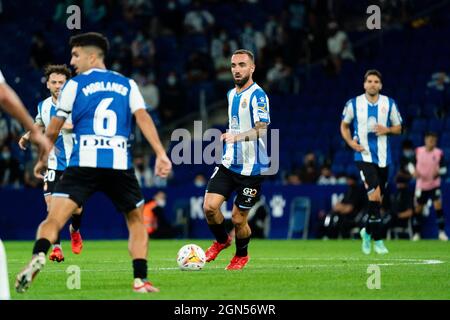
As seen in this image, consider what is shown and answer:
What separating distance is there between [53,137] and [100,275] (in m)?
2.71

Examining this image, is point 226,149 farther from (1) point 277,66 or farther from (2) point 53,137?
(1) point 277,66

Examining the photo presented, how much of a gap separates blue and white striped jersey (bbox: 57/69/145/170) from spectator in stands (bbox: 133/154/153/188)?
1603 centimetres

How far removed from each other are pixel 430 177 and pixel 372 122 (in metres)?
5.75

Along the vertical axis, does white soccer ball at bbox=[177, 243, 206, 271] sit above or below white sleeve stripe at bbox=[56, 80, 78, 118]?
below

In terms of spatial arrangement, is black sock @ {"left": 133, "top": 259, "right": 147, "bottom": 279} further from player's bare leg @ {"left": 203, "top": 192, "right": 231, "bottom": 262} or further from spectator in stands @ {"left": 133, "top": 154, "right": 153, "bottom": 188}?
spectator in stands @ {"left": 133, "top": 154, "right": 153, "bottom": 188}

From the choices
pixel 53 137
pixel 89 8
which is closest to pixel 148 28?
pixel 89 8

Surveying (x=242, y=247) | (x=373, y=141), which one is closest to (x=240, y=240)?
(x=242, y=247)

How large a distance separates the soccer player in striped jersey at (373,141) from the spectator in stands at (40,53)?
12.9 m

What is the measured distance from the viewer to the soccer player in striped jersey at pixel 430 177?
71.6 ft

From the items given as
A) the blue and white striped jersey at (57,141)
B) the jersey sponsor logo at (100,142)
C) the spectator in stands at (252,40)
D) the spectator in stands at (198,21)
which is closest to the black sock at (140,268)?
the jersey sponsor logo at (100,142)

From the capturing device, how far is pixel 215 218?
1301 centimetres

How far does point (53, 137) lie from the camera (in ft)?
30.9

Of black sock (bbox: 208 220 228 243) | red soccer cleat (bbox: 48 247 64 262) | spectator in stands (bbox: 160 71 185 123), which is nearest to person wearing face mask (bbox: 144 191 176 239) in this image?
spectator in stands (bbox: 160 71 185 123)

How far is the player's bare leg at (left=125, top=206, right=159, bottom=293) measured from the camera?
366 inches
